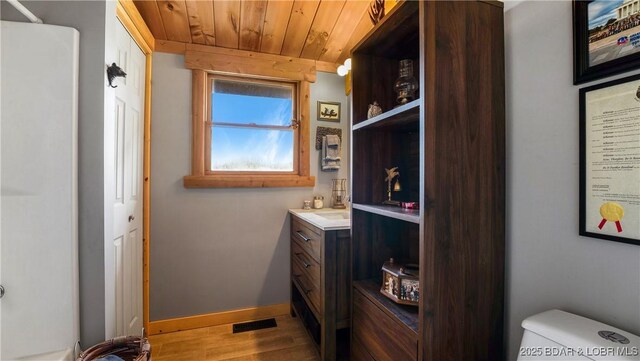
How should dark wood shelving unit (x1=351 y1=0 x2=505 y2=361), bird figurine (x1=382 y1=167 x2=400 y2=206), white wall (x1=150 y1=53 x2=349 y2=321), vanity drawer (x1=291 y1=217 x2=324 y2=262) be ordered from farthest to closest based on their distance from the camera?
white wall (x1=150 y1=53 x2=349 y2=321) → vanity drawer (x1=291 y1=217 x2=324 y2=262) → bird figurine (x1=382 y1=167 x2=400 y2=206) → dark wood shelving unit (x1=351 y1=0 x2=505 y2=361)

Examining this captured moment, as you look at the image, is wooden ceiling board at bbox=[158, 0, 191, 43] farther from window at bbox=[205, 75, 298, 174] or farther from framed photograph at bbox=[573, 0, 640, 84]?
framed photograph at bbox=[573, 0, 640, 84]

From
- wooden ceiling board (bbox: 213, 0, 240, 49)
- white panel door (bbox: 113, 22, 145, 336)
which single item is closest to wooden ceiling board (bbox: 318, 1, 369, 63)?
wooden ceiling board (bbox: 213, 0, 240, 49)

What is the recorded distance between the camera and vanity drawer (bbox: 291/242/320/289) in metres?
1.69

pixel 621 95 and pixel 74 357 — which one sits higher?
pixel 621 95

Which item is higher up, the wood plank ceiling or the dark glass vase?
the wood plank ceiling

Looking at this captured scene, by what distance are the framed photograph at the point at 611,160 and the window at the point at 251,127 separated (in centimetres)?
194

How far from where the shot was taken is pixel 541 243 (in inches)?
35.0

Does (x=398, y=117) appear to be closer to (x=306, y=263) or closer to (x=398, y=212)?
(x=398, y=212)

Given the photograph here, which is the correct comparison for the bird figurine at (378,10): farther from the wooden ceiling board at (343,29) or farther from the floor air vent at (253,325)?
the floor air vent at (253,325)

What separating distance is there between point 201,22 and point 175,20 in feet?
0.56

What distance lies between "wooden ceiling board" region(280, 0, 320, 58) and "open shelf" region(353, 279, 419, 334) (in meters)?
1.76

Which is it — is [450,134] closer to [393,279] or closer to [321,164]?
[393,279]

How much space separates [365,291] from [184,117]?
187 cm

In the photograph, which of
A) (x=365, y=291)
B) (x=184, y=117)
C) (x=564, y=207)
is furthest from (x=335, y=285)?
(x=184, y=117)
